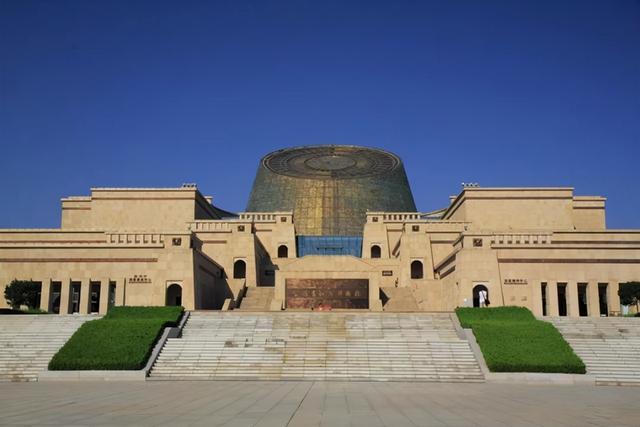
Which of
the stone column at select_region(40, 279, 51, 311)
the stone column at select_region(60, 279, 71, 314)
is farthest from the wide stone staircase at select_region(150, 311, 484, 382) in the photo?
the stone column at select_region(40, 279, 51, 311)

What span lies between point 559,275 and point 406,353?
655 inches

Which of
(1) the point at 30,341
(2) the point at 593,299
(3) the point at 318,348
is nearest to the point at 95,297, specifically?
(1) the point at 30,341

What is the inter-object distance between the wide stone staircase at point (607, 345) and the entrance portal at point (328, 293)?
11433 mm

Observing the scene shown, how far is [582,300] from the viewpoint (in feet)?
125

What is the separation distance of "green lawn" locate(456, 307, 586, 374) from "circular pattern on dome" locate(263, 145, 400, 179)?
113 ft

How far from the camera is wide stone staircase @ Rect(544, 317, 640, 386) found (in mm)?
21016

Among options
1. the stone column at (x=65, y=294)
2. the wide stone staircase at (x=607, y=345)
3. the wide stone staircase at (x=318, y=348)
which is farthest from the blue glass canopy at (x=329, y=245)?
the wide stone staircase at (x=607, y=345)

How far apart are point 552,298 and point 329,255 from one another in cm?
1605

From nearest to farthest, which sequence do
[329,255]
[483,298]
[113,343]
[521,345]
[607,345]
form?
[521,345]
[113,343]
[607,345]
[483,298]
[329,255]

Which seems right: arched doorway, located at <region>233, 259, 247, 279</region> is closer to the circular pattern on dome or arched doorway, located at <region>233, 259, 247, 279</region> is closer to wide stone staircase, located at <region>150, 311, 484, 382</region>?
wide stone staircase, located at <region>150, 311, 484, 382</region>

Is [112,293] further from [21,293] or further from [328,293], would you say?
[328,293]

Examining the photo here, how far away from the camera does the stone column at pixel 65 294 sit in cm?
3522

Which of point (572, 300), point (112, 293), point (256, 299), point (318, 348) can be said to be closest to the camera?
point (318, 348)

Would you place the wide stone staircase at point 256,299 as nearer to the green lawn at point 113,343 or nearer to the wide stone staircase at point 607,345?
the green lawn at point 113,343
